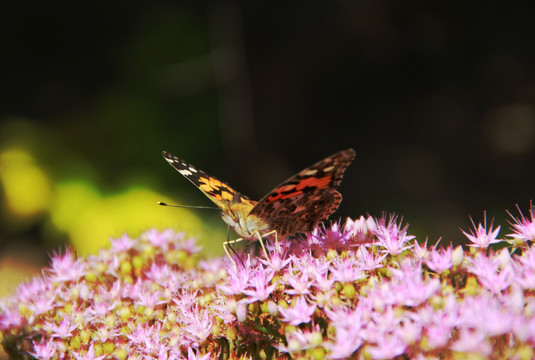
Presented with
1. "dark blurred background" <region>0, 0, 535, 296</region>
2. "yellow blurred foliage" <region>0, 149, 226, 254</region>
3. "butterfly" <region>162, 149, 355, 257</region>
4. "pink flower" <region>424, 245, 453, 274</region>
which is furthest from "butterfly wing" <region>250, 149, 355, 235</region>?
"dark blurred background" <region>0, 0, 535, 296</region>

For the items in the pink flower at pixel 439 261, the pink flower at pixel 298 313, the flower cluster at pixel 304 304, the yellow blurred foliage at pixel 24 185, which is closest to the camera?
the flower cluster at pixel 304 304

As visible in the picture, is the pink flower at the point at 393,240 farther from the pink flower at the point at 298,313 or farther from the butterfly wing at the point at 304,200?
the pink flower at the point at 298,313

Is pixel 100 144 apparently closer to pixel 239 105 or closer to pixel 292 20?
pixel 239 105

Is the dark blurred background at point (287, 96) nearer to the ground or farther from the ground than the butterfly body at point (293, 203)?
farther from the ground

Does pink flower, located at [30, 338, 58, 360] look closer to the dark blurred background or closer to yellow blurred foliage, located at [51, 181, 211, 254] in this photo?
yellow blurred foliage, located at [51, 181, 211, 254]

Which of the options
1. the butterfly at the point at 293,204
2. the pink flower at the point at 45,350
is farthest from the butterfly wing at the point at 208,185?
the pink flower at the point at 45,350

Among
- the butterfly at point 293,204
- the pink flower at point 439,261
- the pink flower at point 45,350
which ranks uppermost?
the butterfly at point 293,204
